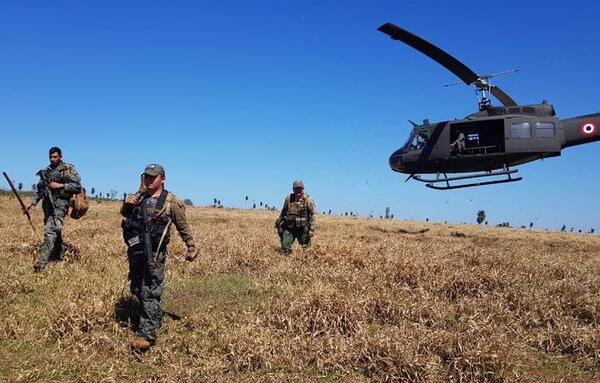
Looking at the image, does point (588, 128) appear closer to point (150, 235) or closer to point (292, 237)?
point (292, 237)

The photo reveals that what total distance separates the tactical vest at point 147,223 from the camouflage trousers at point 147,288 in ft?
0.47

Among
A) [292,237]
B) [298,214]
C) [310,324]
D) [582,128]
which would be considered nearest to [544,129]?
[582,128]

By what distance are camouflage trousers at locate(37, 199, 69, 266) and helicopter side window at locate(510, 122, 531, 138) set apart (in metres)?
14.6

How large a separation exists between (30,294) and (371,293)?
209 inches

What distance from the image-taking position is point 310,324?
6215 mm

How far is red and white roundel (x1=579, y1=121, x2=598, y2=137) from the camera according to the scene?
56.5ft

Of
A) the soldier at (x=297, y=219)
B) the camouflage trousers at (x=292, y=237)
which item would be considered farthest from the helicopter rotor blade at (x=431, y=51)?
the camouflage trousers at (x=292, y=237)

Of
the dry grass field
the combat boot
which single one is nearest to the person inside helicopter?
the dry grass field

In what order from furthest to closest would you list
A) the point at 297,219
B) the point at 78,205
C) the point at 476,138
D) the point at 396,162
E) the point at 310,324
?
the point at 396,162
the point at 476,138
the point at 297,219
the point at 78,205
the point at 310,324

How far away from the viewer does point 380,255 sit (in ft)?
33.9

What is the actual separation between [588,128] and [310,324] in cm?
1559

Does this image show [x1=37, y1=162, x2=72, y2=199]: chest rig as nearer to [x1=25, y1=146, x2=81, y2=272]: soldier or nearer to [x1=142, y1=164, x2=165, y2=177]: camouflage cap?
[x1=25, y1=146, x2=81, y2=272]: soldier

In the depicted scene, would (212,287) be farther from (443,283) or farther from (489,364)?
(489,364)

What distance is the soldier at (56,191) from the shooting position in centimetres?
951
